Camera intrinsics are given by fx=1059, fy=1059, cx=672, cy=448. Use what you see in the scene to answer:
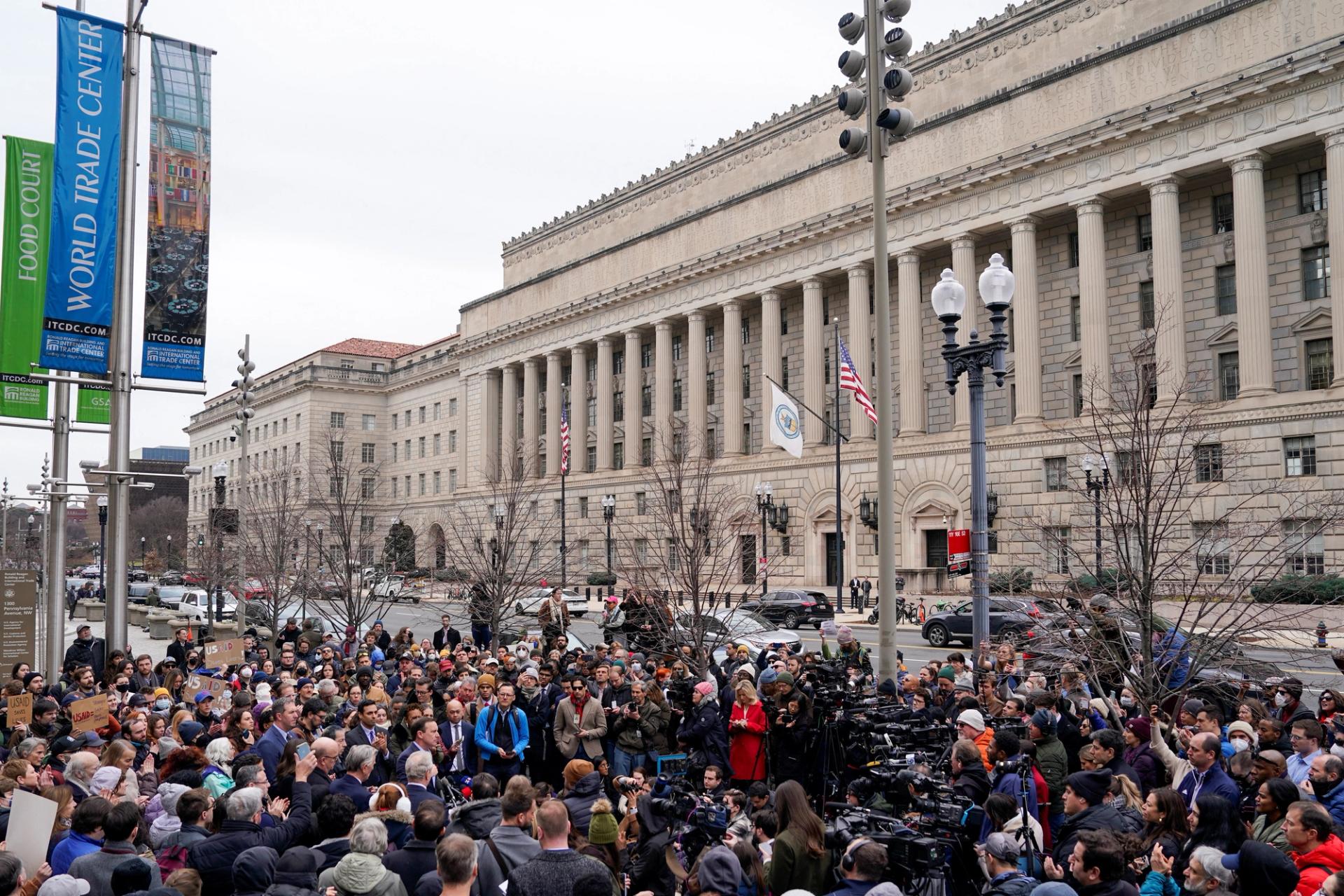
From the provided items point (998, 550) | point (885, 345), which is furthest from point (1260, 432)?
point (885, 345)

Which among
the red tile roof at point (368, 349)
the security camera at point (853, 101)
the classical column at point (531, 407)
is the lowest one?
the security camera at point (853, 101)

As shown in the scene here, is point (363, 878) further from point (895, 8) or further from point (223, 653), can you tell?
point (223, 653)

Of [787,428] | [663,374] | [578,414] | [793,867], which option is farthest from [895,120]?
[578,414]

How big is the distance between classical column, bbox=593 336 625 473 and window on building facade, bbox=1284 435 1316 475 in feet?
142

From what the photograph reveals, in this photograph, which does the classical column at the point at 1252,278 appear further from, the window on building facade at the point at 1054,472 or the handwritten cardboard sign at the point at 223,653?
the handwritten cardboard sign at the point at 223,653

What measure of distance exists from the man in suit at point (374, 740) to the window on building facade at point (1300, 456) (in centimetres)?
3624

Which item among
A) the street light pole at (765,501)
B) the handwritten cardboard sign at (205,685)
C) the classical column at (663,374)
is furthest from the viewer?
the classical column at (663,374)

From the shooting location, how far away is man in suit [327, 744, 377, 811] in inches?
337

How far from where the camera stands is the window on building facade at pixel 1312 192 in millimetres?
40469

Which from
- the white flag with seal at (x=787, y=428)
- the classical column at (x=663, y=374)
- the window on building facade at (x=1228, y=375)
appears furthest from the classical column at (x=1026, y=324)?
the classical column at (x=663, y=374)

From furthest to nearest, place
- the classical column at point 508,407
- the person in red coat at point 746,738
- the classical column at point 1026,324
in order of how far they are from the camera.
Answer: the classical column at point 508,407
the classical column at point 1026,324
the person in red coat at point 746,738

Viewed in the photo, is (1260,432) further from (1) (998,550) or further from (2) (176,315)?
(2) (176,315)

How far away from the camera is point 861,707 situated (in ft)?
35.3

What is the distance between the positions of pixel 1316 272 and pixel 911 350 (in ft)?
55.7
